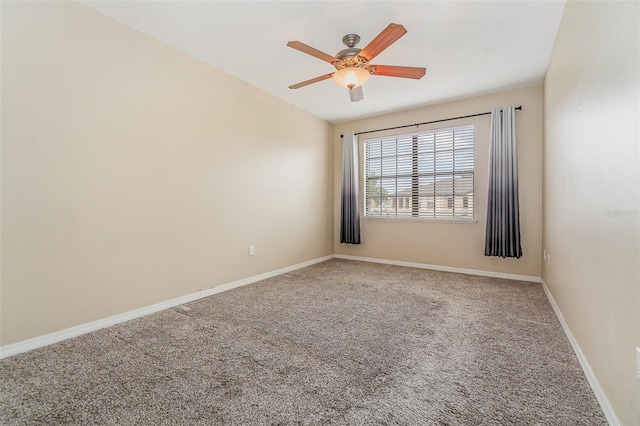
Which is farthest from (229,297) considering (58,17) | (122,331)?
(58,17)

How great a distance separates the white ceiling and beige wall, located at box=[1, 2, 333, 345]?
31cm

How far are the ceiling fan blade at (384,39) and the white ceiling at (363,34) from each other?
1.11 ft

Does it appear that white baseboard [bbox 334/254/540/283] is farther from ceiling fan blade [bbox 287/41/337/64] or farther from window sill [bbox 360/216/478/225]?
ceiling fan blade [bbox 287/41/337/64]

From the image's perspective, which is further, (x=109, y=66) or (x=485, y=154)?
(x=485, y=154)

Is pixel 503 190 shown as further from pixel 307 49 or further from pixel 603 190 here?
pixel 307 49

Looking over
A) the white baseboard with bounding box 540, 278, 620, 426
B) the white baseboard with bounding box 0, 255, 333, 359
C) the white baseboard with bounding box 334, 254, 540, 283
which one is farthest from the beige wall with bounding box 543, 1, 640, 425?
the white baseboard with bounding box 0, 255, 333, 359

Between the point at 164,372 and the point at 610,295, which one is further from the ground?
the point at 610,295

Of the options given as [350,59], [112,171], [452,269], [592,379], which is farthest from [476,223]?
[112,171]

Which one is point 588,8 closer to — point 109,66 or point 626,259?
point 626,259

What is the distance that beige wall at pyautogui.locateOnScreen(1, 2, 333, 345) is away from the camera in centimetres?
196

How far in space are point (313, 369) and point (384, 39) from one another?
88.9 inches

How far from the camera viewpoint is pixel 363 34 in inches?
101

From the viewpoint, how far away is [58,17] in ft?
6.92

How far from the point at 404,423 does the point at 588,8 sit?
2534 mm
